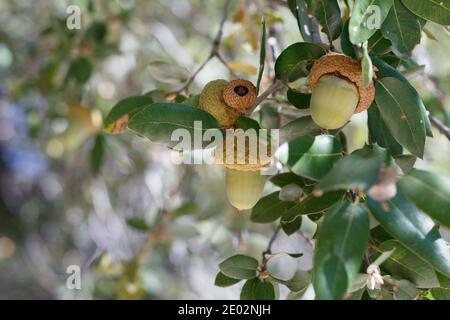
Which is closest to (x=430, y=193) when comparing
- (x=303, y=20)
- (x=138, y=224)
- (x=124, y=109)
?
(x=303, y=20)

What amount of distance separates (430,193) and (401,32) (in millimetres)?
324

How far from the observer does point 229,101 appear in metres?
0.98

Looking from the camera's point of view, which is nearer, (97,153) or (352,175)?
(352,175)

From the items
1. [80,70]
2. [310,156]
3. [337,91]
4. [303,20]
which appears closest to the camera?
[310,156]

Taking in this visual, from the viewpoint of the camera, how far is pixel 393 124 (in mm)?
950

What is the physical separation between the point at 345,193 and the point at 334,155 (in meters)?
0.09

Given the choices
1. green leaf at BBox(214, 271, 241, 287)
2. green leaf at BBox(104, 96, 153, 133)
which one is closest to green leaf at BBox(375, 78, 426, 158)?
green leaf at BBox(214, 271, 241, 287)

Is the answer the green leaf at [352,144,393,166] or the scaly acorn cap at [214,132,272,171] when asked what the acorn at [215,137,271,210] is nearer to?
the scaly acorn cap at [214,132,272,171]

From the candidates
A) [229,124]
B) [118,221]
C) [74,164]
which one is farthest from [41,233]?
[229,124]

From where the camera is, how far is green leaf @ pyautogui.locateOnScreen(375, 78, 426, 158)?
934 millimetres

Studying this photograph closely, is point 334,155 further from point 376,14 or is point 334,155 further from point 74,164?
point 74,164

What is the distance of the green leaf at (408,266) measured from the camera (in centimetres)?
92

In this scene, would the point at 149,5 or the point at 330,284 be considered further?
the point at 149,5

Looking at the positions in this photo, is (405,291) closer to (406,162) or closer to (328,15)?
(406,162)
